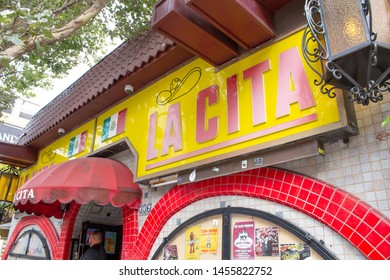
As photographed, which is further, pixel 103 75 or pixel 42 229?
pixel 42 229

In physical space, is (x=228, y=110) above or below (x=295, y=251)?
above

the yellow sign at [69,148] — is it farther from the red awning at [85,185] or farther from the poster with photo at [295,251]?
the poster with photo at [295,251]

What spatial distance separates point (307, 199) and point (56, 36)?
343cm

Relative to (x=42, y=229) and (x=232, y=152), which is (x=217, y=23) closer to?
(x=232, y=152)

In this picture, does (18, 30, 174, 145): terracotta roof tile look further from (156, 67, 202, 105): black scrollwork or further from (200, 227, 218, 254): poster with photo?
(200, 227, 218, 254): poster with photo

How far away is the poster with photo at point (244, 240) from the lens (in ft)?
10.2

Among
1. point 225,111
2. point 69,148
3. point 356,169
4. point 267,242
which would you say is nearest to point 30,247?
point 69,148

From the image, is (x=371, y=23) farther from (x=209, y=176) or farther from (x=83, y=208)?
(x=83, y=208)

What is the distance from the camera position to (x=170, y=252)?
12.8ft

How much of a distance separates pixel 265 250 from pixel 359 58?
194 cm

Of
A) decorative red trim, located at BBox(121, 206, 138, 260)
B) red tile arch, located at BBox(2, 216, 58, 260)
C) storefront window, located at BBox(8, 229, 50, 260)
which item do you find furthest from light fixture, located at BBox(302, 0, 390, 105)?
storefront window, located at BBox(8, 229, 50, 260)

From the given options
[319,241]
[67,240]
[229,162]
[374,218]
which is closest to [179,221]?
[229,162]

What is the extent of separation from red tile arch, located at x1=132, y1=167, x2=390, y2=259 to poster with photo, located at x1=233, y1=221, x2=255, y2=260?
0.33 m

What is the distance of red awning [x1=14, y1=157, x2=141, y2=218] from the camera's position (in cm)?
435
